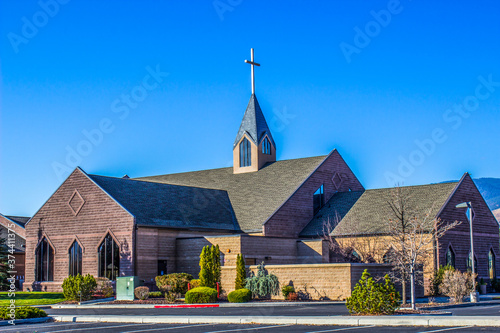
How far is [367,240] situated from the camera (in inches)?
1730

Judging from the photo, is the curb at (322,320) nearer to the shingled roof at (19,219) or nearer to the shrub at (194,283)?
the shrub at (194,283)

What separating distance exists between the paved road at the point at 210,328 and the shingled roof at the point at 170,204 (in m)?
19.5

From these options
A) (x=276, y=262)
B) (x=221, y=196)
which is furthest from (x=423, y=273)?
(x=221, y=196)

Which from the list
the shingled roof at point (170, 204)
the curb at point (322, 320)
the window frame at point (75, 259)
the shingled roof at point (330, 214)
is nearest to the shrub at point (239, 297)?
the shingled roof at point (170, 204)

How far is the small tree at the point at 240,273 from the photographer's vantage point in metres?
38.0

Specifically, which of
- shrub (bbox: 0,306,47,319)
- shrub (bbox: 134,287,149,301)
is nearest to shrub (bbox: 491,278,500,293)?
shrub (bbox: 134,287,149,301)

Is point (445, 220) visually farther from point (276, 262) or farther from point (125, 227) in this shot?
point (125, 227)

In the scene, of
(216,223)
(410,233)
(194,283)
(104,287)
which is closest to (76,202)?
(104,287)

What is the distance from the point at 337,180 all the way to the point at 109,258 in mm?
20037

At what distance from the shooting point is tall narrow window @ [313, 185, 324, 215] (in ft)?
166

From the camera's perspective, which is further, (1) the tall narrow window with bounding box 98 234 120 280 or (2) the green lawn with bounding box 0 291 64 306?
(1) the tall narrow window with bounding box 98 234 120 280

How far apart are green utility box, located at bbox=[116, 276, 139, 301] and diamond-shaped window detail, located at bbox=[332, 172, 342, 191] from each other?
2148 cm

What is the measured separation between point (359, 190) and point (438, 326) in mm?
35087

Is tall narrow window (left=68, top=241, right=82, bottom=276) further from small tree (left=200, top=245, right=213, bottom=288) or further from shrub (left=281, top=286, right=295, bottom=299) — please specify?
shrub (left=281, top=286, right=295, bottom=299)
